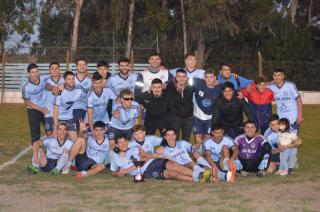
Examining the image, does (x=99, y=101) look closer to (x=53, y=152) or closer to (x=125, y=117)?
(x=125, y=117)

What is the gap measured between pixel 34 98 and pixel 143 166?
2.61 meters

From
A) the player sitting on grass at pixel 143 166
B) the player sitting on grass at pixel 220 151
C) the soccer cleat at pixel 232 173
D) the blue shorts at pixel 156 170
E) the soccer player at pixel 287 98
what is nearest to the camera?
the soccer cleat at pixel 232 173

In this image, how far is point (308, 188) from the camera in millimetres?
8398

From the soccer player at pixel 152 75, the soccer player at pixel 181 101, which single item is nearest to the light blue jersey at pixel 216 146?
the soccer player at pixel 181 101

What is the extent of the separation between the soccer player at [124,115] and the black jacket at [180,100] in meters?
0.59

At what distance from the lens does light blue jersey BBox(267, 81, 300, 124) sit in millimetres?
10836

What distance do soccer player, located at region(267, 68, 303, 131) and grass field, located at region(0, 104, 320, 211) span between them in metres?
0.99

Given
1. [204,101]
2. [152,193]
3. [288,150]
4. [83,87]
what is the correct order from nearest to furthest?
[152,193]
[288,150]
[204,101]
[83,87]

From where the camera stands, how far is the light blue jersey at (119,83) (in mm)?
10812

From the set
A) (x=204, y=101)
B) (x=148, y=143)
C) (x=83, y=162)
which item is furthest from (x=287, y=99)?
(x=83, y=162)

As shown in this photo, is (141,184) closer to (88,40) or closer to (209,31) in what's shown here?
(209,31)

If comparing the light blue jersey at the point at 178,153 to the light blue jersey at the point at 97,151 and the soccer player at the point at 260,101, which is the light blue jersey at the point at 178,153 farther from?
the soccer player at the point at 260,101

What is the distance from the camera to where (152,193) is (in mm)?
8016

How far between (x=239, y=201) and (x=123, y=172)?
251 centimetres
